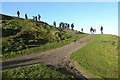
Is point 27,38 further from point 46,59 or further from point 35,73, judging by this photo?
point 35,73

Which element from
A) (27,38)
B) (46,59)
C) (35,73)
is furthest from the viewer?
(27,38)

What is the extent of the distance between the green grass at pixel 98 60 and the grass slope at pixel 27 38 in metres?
7.55

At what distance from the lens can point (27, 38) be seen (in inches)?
2333

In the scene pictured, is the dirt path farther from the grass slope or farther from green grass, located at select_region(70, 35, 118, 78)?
the grass slope

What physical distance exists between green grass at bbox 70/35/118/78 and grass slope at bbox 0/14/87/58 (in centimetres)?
755

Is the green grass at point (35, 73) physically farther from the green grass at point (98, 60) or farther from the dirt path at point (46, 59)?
the green grass at point (98, 60)

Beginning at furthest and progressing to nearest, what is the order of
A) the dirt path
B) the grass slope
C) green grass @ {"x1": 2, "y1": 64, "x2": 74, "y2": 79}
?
the grass slope → the dirt path → green grass @ {"x1": 2, "y1": 64, "x2": 74, "y2": 79}

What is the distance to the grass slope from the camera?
48.9 m

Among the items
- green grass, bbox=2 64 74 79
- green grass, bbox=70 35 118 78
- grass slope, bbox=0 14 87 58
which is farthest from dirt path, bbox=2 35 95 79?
green grass, bbox=2 64 74 79

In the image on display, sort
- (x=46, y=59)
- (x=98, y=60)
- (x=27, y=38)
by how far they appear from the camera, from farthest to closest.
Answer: (x=27, y=38), (x=98, y=60), (x=46, y=59)

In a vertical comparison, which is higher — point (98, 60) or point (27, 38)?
point (27, 38)

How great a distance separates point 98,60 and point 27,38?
70.3ft

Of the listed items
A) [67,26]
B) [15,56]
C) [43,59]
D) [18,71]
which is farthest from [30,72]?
[67,26]

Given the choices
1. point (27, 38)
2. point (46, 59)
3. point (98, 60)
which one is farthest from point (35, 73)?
point (27, 38)
